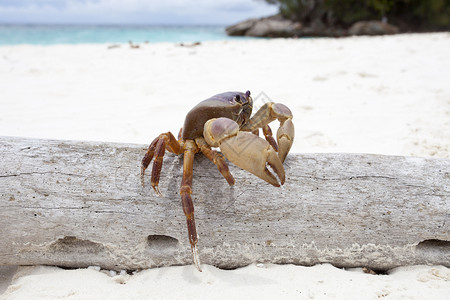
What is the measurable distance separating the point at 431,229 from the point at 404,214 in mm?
194

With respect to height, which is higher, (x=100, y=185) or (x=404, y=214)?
(x=100, y=185)

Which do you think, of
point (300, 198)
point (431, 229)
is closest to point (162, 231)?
point (300, 198)

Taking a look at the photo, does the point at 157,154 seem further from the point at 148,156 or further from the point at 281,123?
the point at 281,123

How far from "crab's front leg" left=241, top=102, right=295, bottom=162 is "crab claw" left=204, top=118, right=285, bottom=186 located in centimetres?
32

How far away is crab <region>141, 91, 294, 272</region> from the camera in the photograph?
70.6 inches

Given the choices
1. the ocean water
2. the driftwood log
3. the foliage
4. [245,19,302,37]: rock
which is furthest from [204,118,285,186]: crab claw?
the foliage

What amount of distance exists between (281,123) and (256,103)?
336cm

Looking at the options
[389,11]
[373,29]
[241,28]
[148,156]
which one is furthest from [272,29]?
[148,156]

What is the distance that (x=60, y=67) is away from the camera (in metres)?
8.38

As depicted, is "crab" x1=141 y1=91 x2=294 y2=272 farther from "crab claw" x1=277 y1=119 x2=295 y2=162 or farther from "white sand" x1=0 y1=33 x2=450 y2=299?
"white sand" x1=0 y1=33 x2=450 y2=299

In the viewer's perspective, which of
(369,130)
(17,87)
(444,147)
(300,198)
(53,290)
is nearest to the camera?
(53,290)

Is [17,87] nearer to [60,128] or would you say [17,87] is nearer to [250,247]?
[60,128]

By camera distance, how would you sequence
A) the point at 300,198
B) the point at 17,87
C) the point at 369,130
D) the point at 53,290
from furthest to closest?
1. the point at 17,87
2. the point at 369,130
3. the point at 300,198
4. the point at 53,290

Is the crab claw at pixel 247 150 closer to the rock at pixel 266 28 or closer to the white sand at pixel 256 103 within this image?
the white sand at pixel 256 103
